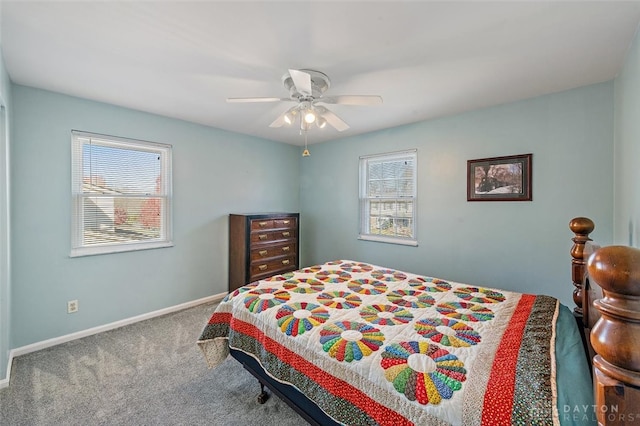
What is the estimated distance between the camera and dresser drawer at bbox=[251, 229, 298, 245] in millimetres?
3862

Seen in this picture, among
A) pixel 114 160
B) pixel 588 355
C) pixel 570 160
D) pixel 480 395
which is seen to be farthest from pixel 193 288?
pixel 570 160

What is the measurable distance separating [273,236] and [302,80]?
2.63 metres

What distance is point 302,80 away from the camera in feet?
5.94

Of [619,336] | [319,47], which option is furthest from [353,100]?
[619,336]

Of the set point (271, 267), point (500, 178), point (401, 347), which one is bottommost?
point (271, 267)

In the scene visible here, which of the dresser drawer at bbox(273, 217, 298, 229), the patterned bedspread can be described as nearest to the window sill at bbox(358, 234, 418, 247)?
the dresser drawer at bbox(273, 217, 298, 229)

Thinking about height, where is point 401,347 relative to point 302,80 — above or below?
below

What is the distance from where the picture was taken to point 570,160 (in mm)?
2566

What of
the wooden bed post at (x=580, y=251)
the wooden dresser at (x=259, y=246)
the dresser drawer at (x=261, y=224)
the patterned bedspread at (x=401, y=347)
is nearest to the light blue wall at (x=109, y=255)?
the wooden dresser at (x=259, y=246)

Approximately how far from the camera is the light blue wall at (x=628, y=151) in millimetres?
1745

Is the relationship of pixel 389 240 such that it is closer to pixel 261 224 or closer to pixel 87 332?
pixel 261 224

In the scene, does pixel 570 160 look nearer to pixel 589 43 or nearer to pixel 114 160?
pixel 589 43

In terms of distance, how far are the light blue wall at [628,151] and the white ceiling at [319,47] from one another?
0.16 m

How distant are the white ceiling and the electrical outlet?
6.70 ft
